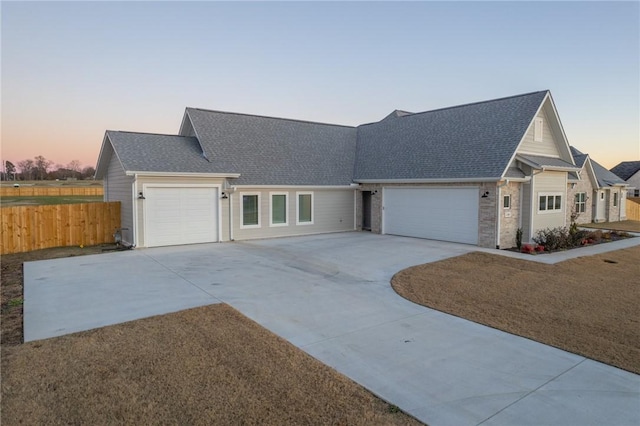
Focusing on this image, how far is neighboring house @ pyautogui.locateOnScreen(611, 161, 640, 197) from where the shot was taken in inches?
1686

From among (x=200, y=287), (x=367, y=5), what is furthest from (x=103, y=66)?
(x=200, y=287)

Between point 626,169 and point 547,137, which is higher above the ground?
point 626,169

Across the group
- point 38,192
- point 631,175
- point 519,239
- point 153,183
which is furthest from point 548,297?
point 38,192

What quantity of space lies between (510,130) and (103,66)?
58.7 ft

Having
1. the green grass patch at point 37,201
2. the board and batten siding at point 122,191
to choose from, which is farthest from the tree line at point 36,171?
the board and batten siding at point 122,191

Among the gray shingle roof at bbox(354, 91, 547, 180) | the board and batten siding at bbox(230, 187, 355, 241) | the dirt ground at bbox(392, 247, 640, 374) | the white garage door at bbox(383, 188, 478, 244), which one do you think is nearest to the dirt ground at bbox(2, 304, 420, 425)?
the dirt ground at bbox(392, 247, 640, 374)

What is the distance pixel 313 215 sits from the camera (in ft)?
65.3

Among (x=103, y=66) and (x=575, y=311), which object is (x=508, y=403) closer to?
(x=575, y=311)

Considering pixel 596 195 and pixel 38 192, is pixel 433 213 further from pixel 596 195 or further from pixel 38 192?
pixel 38 192

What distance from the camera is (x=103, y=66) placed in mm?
16703

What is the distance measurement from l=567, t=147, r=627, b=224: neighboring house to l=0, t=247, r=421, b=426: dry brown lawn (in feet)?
85.8

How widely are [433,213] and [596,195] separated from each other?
18.1 metres

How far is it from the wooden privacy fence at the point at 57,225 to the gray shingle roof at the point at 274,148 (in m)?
5.31

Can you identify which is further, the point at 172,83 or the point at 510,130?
the point at 172,83
